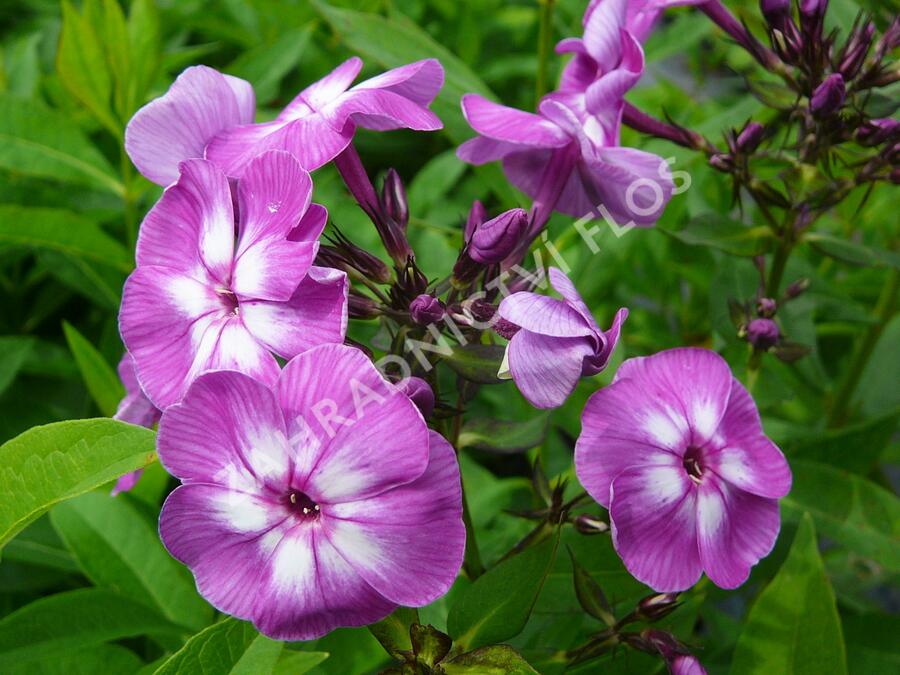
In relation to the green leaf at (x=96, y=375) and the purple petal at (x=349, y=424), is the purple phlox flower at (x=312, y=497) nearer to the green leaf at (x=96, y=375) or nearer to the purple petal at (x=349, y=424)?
the purple petal at (x=349, y=424)

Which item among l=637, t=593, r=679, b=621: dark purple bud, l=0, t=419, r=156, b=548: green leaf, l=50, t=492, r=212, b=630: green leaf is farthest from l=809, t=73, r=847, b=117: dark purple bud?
l=50, t=492, r=212, b=630: green leaf

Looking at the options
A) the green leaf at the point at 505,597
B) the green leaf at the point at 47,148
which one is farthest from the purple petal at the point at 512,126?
the green leaf at the point at 47,148

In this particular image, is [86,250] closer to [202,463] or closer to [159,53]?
[159,53]

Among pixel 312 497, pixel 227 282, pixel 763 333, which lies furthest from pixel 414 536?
pixel 763 333

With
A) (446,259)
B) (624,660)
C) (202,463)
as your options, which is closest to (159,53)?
(446,259)

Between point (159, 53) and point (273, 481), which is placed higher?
point (273, 481)

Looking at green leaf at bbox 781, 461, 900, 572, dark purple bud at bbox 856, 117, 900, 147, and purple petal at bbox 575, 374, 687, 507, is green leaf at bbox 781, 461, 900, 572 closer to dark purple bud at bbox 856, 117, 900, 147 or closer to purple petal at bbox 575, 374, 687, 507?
dark purple bud at bbox 856, 117, 900, 147

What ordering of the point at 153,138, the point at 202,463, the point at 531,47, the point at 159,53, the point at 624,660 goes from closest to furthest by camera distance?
1. the point at 202,463
2. the point at 153,138
3. the point at 624,660
4. the point at 159,53
5. the point at 531,47
